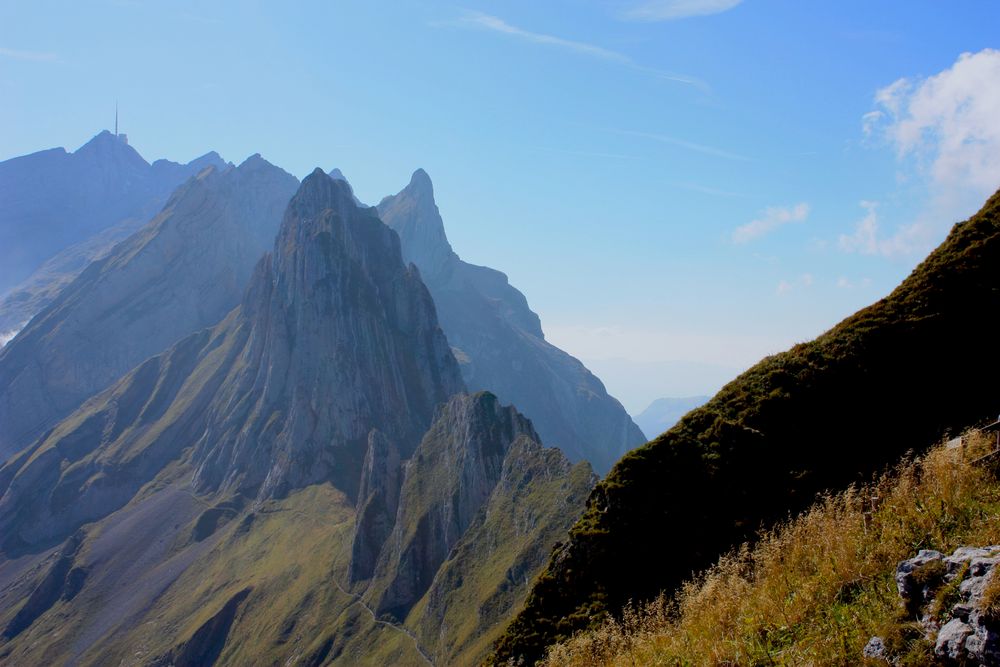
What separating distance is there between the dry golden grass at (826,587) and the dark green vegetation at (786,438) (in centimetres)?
254

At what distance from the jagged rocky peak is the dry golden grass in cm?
12383

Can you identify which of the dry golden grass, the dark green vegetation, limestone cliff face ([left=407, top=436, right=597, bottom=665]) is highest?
the dark green vegetation

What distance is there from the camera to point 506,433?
149 meters

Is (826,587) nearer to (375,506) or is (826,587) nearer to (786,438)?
(786,438)

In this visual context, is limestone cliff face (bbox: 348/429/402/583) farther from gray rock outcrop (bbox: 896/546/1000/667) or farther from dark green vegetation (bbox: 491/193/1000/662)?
gray rock outcrop (bbox: 896/546/1000/667)

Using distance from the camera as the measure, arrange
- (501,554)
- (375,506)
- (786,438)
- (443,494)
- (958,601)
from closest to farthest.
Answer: (958,601) → (786,438) → (501,554) → (443,494) → (375,506)

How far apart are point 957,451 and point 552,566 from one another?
1215cm

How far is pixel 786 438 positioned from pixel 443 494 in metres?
131

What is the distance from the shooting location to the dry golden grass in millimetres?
11898

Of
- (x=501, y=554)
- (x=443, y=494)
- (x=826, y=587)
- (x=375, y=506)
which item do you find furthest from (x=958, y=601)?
(x=375, y=506)

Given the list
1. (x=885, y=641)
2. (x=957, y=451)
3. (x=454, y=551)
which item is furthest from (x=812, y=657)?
(x=454, y=551)

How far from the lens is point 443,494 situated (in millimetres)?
146875

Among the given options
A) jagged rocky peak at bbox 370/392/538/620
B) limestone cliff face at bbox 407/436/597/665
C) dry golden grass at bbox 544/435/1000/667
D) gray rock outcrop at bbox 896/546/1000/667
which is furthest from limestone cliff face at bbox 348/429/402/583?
gray rock outcrop at bbox 896/546/1000/667

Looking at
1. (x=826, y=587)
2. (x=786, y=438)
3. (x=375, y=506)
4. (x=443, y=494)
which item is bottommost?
(x=443, y=494)
